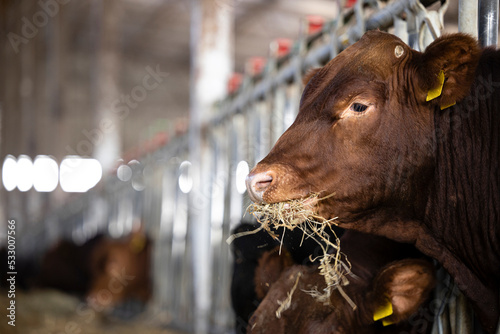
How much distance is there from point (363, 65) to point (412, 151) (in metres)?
0.33

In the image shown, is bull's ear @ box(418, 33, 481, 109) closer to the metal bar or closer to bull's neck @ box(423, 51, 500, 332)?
bull's neck @ box(423, 51, 500, 332)

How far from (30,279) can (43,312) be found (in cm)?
337

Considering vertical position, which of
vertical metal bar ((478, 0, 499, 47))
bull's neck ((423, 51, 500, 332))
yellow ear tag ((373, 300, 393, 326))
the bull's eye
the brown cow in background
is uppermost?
vertical metal bar ((478, 0, 499, 47))

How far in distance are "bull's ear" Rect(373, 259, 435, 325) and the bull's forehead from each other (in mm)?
624

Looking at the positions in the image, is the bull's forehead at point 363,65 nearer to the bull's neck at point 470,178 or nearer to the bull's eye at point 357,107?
the bull's eye at point 357,107

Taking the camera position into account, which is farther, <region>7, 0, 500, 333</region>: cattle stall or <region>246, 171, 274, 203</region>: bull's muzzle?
<region>7, 0, 500, 333</region>: cattle stall

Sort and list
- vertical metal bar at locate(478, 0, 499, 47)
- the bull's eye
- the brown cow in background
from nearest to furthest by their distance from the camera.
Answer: the bull's eye, vertical metal bar at locate(478, 0, 499, 47), the brown cow in background

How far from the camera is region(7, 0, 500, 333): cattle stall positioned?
2180mm

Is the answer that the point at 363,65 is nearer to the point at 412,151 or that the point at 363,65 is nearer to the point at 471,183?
the point at 412,151

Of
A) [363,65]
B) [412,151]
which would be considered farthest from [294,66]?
[412,151]

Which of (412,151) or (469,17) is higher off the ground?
(469,17)

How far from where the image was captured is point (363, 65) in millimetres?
1749

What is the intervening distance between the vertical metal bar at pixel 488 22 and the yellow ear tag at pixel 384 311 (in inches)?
40.1

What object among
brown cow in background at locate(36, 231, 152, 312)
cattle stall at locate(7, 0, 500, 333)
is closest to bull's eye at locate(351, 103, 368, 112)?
cattle stall at locate(7, 0, 500, 333)
